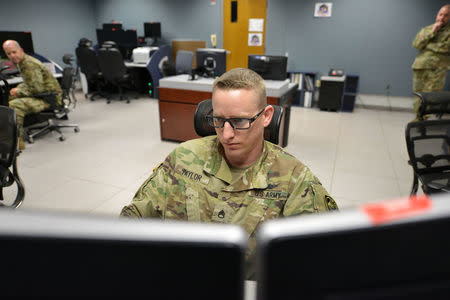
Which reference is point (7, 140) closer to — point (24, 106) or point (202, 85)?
point (202, 85)

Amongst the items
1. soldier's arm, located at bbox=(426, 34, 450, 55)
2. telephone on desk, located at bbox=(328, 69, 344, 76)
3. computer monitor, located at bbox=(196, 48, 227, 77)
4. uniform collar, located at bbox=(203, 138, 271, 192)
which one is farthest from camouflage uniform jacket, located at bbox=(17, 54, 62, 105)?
soldier's arm, located at bbox=(426, 34, 450, 55)

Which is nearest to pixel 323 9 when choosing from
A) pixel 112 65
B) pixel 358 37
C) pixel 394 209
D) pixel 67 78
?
pixel 358 37

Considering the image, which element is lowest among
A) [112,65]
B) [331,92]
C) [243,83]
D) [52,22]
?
[331,92]

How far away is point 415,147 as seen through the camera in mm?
1877

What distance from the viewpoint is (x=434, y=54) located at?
14.3 ft

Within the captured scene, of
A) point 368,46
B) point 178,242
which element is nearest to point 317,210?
point 178,242

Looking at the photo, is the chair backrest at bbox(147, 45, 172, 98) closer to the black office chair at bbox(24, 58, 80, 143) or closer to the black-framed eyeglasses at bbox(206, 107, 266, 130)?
the black office chair at bbox(24, 58, 80, 143)

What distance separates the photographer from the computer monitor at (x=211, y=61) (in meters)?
3.88

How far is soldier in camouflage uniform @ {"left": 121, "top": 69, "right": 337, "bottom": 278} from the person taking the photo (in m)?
1.00

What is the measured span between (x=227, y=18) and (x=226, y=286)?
262 inches

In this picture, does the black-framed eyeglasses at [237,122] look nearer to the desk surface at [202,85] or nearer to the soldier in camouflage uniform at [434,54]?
the desk surface at [202,85]

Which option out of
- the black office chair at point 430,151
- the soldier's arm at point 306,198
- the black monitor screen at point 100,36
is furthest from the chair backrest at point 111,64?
the soldier's arm at point 306,198

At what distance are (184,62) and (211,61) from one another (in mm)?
2099

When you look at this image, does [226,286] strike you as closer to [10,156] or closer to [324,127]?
[10,156]
